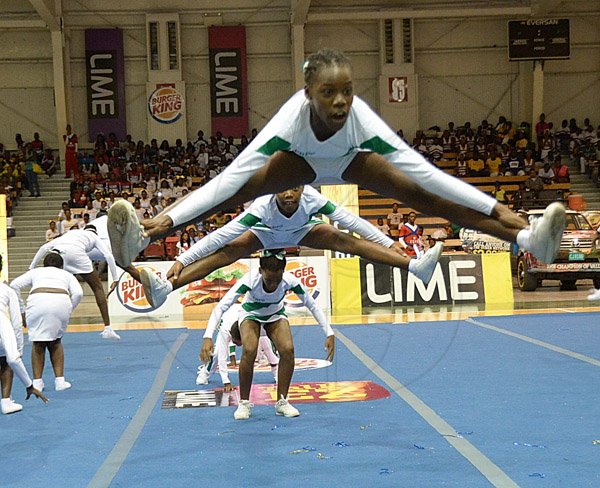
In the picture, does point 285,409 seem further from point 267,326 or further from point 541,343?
point 541,343

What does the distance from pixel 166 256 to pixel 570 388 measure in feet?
40.3

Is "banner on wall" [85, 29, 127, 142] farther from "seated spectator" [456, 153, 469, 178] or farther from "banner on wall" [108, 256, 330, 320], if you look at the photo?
"banner on wall" [108, 256, 330, 320]

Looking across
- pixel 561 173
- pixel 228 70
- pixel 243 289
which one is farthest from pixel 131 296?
pixel 561 173

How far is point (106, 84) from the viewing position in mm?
28969

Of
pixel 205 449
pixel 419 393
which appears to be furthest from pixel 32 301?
pixel 419 393

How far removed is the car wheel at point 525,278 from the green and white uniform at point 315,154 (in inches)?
585

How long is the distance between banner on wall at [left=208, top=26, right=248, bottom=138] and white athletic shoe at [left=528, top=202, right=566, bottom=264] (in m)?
24.8

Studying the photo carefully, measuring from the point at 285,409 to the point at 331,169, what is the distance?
10.7ft

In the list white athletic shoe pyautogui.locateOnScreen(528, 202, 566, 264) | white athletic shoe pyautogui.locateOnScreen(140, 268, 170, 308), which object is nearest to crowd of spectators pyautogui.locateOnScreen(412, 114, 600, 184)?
white athletic shoe pyautogui.locateOnScreen(140, 268, 170, 308)

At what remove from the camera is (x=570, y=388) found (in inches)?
338

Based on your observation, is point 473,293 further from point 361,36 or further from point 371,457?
point 361,36

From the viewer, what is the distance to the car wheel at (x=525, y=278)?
19.5m

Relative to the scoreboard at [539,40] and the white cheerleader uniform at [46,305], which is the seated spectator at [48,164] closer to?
the scoreboard at [539,40]

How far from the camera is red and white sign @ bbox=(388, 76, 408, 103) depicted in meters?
28.5
